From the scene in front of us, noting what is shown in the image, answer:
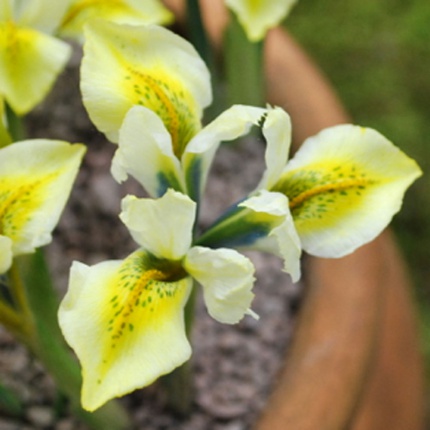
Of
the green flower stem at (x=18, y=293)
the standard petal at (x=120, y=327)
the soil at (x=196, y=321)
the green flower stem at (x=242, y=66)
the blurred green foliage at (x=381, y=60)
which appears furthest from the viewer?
the blurred green foliage at (x=381, y=60)

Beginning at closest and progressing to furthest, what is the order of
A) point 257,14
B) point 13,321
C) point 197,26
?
1. point 13,321
2. point 257,14
3. point 197,26

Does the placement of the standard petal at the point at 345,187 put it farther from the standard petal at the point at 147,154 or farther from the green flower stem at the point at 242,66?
the green flower stem at the point at 242,66

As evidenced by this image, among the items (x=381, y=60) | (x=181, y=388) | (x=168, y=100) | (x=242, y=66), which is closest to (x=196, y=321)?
(x=181, y=388)

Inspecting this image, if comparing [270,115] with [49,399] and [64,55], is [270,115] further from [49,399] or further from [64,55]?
[49,399]

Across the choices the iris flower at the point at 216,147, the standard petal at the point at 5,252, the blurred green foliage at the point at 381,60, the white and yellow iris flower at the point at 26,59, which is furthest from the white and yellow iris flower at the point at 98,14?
the blurred green foliage at the point at 381,60

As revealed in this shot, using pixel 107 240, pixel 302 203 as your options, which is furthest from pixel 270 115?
pixel 107 240

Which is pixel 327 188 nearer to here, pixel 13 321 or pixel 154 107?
pixel 154 107
